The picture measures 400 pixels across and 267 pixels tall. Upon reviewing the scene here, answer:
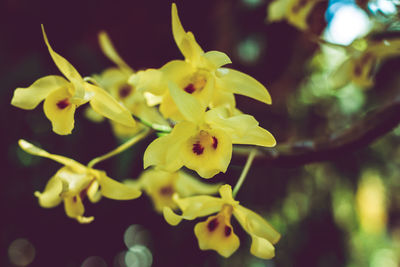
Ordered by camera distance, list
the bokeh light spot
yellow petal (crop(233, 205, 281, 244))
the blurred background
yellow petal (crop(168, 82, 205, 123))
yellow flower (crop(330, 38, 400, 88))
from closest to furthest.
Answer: yellow petal (crop(168, 82, 205, 123)) < yellow petal (crop(233, 205, 281, 244)) < yellow flower (crop(330, 38, 400, 88)) < the blurred background < the bokeh light spot

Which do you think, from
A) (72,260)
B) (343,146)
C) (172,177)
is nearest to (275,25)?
(172,177)

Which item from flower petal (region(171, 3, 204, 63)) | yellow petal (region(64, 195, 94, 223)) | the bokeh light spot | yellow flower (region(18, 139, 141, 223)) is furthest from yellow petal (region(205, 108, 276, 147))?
the bokeh light spot

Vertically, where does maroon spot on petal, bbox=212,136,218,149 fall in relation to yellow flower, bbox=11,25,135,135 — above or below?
above

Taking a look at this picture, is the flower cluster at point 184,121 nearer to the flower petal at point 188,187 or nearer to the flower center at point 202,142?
the flower center at point 202,142

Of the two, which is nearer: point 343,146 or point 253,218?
point 253,218

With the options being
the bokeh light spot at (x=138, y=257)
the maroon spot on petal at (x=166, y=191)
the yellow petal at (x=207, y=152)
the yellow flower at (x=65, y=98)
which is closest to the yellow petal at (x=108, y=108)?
the yellow flower at (x=65, y=98)

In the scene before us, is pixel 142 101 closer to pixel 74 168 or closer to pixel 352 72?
pixel 74 168

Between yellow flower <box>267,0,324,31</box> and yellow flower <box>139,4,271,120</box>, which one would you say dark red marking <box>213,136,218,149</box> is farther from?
yellow flower <box>267,0,324,31</box>
